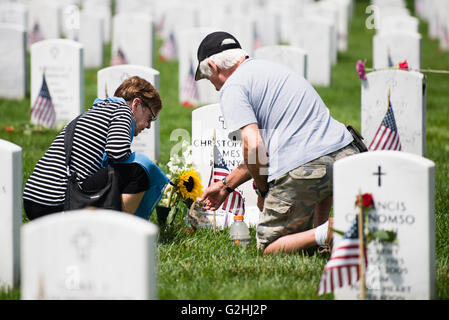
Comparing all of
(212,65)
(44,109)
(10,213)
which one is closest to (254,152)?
(212,65)

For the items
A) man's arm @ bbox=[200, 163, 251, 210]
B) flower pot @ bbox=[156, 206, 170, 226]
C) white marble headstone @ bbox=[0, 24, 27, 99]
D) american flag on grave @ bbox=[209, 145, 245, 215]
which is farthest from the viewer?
white marble headstone @ bbox=[0, 24, 27, 99]

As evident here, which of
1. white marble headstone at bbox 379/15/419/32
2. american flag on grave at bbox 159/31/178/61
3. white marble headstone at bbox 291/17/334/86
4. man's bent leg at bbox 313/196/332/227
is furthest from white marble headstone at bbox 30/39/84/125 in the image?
white marble headstone at bbox 379/15/419/32

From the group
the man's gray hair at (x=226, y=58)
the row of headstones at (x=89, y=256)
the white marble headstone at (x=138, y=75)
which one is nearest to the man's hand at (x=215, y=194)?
the man's gray hair at (x=226, y=58)

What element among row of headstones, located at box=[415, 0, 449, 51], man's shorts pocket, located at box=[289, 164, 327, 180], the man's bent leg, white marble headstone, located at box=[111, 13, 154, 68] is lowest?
the man's bent leg

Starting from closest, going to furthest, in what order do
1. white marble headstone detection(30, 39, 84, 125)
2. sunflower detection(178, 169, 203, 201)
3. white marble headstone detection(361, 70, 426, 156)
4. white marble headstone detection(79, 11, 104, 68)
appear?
sunflower detection(178, 169, 203, 201), white marble headstone detection(361, 70, 426, 156), white marble headstone detection(30, 39, 84, 125), white marble headstone detection(79, 11, 104, 68)

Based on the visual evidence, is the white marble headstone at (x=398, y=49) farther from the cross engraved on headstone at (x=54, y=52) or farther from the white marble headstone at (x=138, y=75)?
the cross engraved on headstone at (x=54, y=52)

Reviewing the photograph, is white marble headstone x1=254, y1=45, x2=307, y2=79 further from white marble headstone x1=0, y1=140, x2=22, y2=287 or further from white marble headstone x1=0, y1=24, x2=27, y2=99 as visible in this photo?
white marble headstone x1=0, y1=140, x2=22, y2=287

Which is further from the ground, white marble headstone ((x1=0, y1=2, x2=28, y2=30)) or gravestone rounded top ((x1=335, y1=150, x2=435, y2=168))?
white marble headstone ((x1=0, y1=2, x2=28, y2=30))

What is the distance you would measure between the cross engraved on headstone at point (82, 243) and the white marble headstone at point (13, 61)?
8062 millimetres

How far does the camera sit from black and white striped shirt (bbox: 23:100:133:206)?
16.1 ft

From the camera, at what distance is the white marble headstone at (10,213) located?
4.32 meters

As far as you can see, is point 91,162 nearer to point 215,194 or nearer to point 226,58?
point 215,194

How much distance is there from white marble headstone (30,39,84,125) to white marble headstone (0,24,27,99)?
6.83 feet

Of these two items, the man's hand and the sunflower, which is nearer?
the man's hand
